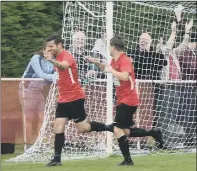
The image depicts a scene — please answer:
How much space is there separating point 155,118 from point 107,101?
61.9 inches

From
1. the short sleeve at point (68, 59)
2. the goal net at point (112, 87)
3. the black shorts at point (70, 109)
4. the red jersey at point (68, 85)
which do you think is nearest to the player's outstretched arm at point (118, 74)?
the short sleeve at point (68, 59)

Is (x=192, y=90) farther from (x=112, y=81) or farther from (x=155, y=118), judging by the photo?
(x=112, y=81)

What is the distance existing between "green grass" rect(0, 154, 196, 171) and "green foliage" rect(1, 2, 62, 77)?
11.6 feet

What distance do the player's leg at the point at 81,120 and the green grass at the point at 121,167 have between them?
50 centimetres

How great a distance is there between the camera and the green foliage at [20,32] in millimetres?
16453

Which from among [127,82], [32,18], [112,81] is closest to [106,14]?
[112,81]

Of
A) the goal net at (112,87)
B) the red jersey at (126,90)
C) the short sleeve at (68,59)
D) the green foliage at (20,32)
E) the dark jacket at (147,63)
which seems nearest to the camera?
the short sleeve at (68,59)

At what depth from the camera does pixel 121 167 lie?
1169cm

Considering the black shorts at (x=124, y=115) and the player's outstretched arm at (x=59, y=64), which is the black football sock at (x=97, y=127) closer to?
the black shorts at (x=124, y=115)

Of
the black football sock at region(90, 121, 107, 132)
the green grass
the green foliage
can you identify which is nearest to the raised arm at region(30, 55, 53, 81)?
the green grass

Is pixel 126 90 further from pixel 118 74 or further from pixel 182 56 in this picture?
pixel 182 56

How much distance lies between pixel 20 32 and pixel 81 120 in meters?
4.63

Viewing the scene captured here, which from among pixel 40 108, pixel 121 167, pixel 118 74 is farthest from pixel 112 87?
pixel 121 167

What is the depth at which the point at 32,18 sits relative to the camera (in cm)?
1695
